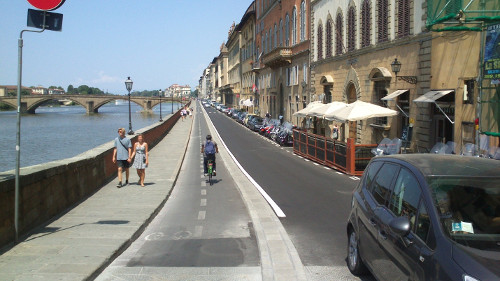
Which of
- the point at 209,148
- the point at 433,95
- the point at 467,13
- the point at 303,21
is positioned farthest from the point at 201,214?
the point at 303,21

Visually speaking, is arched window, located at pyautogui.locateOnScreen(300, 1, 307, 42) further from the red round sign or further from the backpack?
the red round sign

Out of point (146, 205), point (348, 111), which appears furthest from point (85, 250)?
point (348, 111)

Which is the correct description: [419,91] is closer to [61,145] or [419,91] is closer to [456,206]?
[456,206]

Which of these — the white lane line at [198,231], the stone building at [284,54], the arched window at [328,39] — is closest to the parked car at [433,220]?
the white lane line at [198,231]

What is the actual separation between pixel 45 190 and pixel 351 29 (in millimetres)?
22419

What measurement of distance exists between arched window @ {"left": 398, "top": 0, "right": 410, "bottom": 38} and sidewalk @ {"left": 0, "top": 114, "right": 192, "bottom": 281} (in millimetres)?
12797

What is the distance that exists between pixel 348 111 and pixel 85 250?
15.4m

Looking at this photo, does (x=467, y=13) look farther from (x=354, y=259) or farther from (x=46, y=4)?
(x=46, y=4)

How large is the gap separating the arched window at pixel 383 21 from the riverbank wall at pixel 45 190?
1516cm

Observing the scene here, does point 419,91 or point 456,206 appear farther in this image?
point 419,91

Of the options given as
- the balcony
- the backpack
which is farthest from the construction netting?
the balcony

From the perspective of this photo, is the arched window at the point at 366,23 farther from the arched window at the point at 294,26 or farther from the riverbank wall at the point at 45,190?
the arched window at the point at 294,26

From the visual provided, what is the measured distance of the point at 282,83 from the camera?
49.7 m

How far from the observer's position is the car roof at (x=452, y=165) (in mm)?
4418
